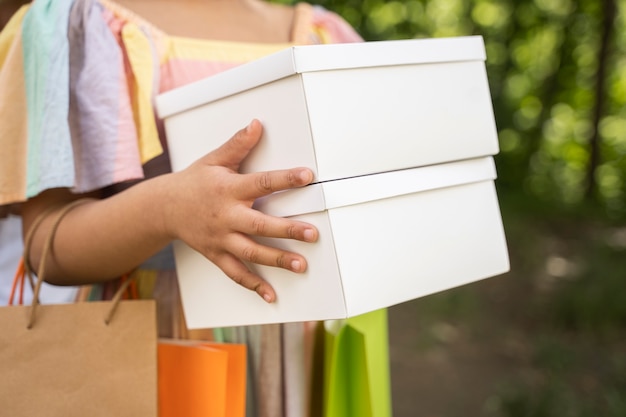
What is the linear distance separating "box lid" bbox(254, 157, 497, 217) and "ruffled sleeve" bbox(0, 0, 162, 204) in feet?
0.70

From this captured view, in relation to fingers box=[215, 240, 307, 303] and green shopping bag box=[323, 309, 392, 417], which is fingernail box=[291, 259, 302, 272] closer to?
fingers box=[215, 240, 307, 303]

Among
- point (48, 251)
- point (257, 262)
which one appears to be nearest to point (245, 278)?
point (257, 262)

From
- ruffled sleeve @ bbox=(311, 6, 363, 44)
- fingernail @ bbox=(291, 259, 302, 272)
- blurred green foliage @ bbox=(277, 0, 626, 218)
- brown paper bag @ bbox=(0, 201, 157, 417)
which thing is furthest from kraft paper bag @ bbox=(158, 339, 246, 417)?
blurred green foliage @ bbox=(277, 0, 626, 218)

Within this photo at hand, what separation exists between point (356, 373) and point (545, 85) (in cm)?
499

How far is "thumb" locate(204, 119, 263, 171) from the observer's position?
2.37ft

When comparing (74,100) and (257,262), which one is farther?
(74,100)

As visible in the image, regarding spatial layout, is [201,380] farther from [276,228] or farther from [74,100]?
[74,100]

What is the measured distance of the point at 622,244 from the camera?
3.97 metres

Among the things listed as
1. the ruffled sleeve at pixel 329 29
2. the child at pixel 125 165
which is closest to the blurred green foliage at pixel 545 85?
the ruffled sleeve at pixel 329 29

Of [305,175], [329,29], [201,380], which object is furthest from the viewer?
[329,29]

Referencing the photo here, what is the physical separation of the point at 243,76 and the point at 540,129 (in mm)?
4965

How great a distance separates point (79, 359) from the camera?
77cm

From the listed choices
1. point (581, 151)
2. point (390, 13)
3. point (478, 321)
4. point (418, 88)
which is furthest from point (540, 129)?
point (418, 88)

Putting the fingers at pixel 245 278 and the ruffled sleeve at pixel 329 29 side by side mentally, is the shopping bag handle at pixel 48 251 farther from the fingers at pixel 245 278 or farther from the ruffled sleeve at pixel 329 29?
the ruffled sleeve at pixel 329 29
